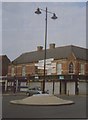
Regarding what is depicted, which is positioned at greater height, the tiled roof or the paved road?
the tiled roof

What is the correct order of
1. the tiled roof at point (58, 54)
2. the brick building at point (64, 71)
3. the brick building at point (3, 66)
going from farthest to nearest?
the brick building at point (3, 66) → the tiled roof at point (58, 54) → the brick building at point (64, 71)

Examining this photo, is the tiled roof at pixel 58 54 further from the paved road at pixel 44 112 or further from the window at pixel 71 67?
the paved road at pixel 44 112

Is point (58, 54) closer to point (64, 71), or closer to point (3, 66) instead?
point (64, 71)

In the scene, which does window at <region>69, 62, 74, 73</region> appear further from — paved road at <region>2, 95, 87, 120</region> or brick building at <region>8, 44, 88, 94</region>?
paved road at <region>2, 95, 87, 120</region>

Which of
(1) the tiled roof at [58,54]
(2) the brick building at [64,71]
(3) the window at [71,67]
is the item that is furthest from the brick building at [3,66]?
(3) the window at [71,67]

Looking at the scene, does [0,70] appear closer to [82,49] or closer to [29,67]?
[29,67]

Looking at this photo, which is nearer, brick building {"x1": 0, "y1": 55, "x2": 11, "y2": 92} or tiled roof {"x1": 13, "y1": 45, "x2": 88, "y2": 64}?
tiled roof {"x1": 13, "y1": 45, "x2": 88, "y2": 64}

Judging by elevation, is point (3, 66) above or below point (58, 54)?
below

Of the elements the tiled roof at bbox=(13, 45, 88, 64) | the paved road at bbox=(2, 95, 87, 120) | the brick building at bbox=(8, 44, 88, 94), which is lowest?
the paved road at bbox=(2, 95, 87, 120)

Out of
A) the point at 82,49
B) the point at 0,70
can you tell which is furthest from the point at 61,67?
the point at 0,70

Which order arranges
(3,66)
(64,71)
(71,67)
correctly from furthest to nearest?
1. (3,66)
2. (64,71)
3. (71,67)

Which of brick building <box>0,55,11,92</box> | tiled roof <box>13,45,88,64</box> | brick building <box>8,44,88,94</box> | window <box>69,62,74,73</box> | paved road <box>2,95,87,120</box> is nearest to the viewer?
paved road <box>2,95,87,120</box>

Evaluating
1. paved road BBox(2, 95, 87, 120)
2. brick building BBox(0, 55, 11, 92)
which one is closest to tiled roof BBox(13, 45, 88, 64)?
brick building BBox(0, 55, 11, 92)

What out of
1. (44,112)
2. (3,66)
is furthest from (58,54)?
(44,112)
